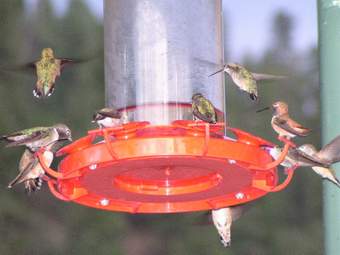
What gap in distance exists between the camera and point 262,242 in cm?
966

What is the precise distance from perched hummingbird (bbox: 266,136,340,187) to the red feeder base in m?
0.16

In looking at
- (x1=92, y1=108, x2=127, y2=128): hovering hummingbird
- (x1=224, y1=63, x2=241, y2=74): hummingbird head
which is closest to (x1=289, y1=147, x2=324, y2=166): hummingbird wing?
(x1=224, y1=63, x2=241, y2=74): hummingbird head

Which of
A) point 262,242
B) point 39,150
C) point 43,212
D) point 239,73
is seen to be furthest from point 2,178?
point 39,150

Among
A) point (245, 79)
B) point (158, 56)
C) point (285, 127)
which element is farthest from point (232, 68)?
point (158, 56)

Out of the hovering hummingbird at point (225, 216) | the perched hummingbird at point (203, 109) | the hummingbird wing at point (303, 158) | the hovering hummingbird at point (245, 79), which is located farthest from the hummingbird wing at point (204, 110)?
the hovering hummingbird at point (225, 216)

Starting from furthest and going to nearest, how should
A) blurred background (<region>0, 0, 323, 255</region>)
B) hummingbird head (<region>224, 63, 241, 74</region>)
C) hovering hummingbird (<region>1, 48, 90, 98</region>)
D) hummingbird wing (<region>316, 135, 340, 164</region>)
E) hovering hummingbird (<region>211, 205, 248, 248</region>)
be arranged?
1. blurred background (<region>0, 0, 323, 255</region>)
2. hovering hummingbird (<region>211, 205, 248, 248</region>)
3. hovering hummingbird (<region>1, 48, 90, 98</region>)
4. hummingbird head (<region>224, 63, 241, 74</region>)
5. hummingbird wing (<region>316, 135, 340, 164</region>)

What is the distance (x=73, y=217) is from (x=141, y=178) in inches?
204

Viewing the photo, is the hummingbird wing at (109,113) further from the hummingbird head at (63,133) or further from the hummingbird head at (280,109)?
the hummingbird head at (280,109)

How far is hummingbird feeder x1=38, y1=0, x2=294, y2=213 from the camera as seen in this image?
4180 mm

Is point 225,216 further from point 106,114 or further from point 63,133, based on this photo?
point 106,114

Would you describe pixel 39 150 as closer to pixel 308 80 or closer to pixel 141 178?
pixel 141 178

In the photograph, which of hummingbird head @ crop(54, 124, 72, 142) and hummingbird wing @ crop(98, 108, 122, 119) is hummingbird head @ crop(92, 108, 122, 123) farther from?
hummingbird head @ crop(54, 124, 72, 142)

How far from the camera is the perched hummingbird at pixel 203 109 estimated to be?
445 cm

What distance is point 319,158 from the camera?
16.4 ft
